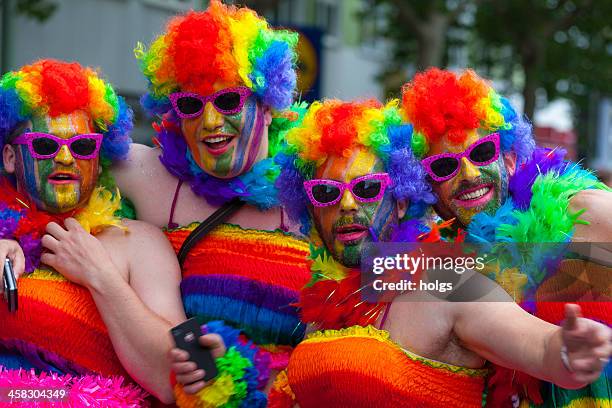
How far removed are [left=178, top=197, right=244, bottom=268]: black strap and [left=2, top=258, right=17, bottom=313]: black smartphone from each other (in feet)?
1.88

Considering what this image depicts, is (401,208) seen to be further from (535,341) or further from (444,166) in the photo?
(535,341)

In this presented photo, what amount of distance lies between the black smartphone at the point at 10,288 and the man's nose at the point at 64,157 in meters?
0.36

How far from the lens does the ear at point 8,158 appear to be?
3002 millimetres

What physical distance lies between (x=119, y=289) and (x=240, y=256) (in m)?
0.45

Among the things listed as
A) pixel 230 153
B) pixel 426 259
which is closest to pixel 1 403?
pixel 230 153

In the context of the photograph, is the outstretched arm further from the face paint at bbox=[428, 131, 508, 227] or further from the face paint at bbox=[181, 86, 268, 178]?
the face paint at bbox=[181, 86, 268, 178]

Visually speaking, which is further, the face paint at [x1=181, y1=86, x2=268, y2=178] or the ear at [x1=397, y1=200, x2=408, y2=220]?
the face paint at [x1=181, y1=86, x2=268, y2=178]

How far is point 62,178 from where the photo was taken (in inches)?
115

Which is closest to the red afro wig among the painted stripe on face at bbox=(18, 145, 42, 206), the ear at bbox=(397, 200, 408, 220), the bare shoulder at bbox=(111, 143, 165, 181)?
the painted stripe on face at bbox=(18, 145, 42, 206)

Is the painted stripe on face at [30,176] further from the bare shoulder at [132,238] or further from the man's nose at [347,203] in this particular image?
the man's nose at [347,203]

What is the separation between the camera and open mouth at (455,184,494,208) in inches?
104

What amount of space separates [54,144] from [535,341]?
1583 mm

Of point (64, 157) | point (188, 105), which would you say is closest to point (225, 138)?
point (188, 105)

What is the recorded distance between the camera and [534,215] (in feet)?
8.30
